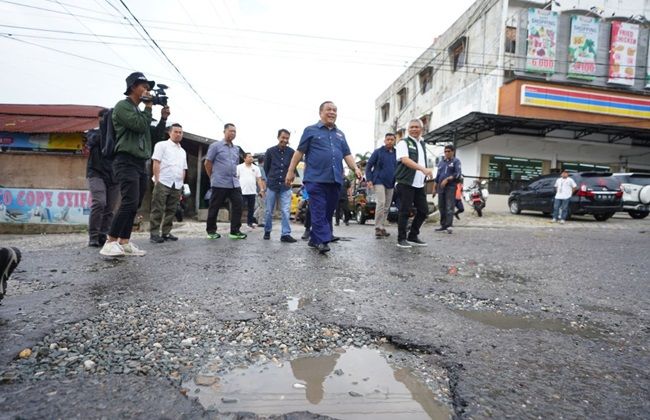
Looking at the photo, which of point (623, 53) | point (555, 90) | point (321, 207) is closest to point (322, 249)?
point (321, 207)

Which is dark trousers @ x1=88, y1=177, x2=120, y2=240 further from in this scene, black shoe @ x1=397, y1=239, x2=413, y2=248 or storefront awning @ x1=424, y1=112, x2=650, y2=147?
storefront awning @ x1=424, y1=112, x2=650, y2=147

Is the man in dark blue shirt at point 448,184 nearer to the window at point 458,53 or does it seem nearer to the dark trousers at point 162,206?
the dark trousers at point 162,206

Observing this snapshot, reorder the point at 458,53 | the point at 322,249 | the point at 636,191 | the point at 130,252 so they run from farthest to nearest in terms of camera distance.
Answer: the point at 458,53 → the point at 636,191 → the point at 322,249 → the point at 130,252

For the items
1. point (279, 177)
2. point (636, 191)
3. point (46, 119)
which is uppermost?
point (46, 119)

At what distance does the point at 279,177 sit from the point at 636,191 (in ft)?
41.0

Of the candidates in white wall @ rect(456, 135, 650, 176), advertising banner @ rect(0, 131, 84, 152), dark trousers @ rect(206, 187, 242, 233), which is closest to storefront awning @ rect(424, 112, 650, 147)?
white wall @ rect(456, 135, 650, 176)

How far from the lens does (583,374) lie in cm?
148

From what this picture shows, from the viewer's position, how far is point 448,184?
7699 mm

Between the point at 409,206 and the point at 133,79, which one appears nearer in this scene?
the point at 133,79

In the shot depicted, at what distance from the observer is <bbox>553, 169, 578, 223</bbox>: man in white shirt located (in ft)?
34.7

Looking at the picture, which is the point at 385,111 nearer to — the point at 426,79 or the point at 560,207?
the point at 426,79

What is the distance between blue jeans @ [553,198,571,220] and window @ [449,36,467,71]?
11.4 m

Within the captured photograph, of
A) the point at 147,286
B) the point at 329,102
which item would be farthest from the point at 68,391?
the point at 329,102

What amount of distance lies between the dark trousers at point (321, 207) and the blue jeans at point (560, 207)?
943cm
